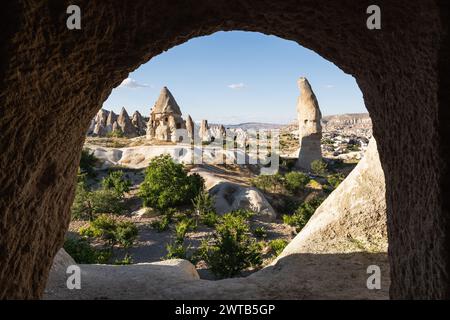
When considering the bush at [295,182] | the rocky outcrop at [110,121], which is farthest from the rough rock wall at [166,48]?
the rocky outcrop at [110,121]

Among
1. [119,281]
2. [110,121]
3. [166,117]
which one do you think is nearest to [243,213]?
[119,281]

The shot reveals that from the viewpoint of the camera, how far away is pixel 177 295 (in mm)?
5219

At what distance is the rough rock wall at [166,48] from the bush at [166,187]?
13.0m

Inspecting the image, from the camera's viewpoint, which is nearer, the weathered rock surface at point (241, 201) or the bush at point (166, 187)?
the bush at point (166, 187)

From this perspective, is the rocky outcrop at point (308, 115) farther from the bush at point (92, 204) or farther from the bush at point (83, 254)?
the bush at point (83, 254)

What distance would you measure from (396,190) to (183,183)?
14.4m

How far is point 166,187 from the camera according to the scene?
16688mm

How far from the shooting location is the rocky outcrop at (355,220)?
22.4 ft

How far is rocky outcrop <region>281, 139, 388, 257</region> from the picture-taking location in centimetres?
682

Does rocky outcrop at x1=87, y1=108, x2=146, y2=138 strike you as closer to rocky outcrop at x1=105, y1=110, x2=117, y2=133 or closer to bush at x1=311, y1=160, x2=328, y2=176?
rocky outcrop at x1=105, y1=110, x2=117, y2=133

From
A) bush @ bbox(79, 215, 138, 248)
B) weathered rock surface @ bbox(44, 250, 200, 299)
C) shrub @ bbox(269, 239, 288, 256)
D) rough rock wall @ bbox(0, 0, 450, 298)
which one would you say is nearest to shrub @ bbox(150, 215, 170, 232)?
bush @ bbox(79, 215, 138, 248)
